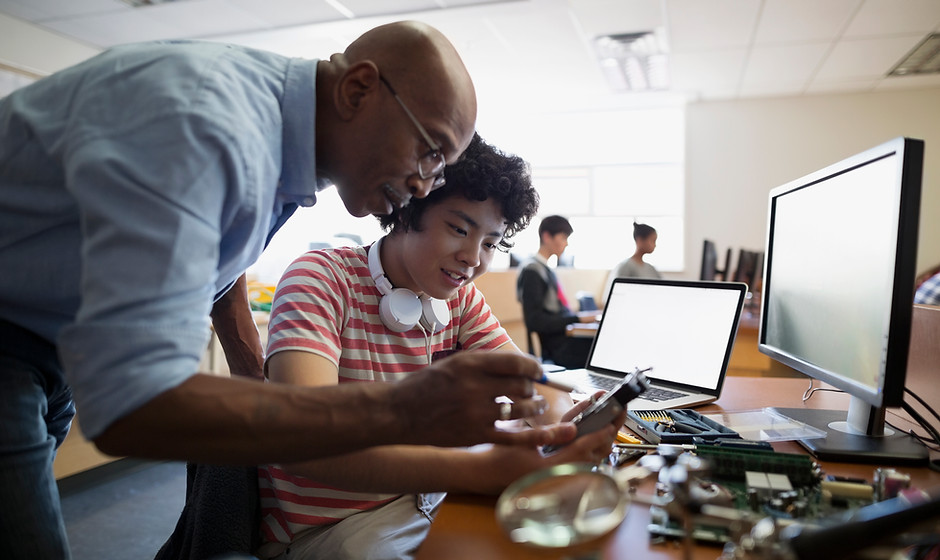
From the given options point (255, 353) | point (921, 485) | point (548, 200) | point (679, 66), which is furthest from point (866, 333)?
point (548, 200)

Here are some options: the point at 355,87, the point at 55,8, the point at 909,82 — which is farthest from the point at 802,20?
the point at 55,8

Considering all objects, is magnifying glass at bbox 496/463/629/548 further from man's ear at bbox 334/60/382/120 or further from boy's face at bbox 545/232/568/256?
boy's face at bbox 545/232/568/256

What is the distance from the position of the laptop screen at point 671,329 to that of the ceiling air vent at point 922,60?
4.68 metres

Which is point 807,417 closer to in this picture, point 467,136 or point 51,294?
point 467,136

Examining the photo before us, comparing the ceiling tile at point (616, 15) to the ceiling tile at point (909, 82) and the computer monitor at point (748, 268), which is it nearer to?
the computer monitor at point (748, 268)

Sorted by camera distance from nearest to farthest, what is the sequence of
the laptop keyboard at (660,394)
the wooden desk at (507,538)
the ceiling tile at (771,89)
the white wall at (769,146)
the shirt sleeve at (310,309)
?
the wooden desk at (507,538)
the shirt sleeve at (310,309)
the laptop keyboard at (660,394)
the ceiling tile at (771,89)
the white wall at (769,146)

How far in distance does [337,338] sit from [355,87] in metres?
0.42

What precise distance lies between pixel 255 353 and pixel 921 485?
1.17m

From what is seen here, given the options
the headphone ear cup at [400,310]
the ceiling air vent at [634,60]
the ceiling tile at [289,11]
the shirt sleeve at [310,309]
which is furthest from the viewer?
the ceiling air vent at [634,60]

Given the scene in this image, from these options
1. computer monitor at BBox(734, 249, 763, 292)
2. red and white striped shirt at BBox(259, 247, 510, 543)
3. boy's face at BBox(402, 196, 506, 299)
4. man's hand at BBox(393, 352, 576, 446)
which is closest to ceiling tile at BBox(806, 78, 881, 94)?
computer monitor at BBox(734, 249, 763, 292)

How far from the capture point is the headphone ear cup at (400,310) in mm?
1123

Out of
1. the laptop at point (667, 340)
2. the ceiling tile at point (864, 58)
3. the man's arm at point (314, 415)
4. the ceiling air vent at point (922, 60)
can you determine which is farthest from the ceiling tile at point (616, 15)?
the man's arm at point (314, 415)

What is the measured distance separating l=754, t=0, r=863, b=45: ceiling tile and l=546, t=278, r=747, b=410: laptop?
11.1 ft

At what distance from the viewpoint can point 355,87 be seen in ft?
2.76
